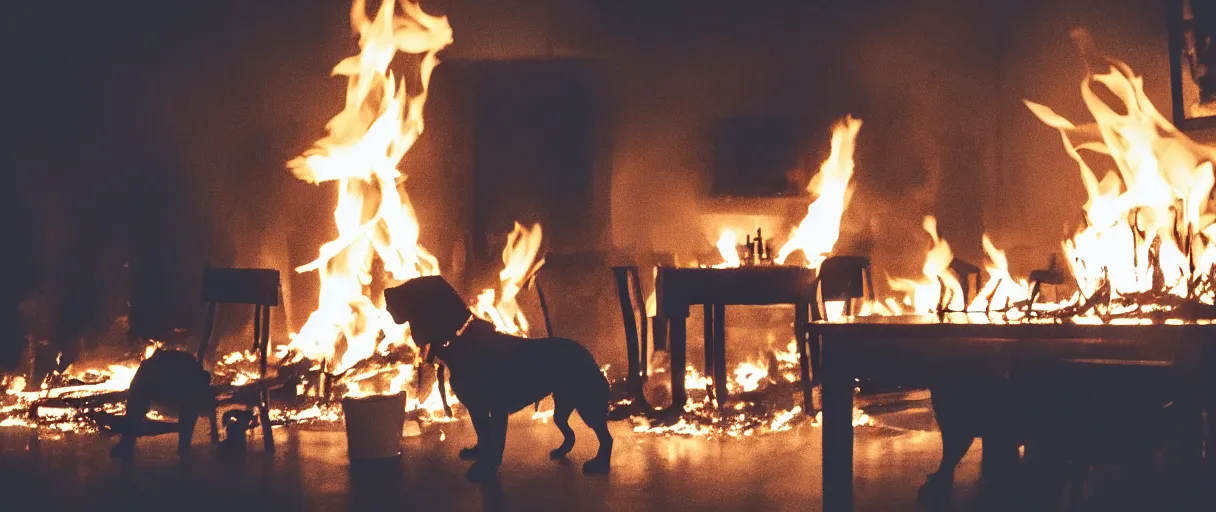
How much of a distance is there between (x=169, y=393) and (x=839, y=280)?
3353 millimetres

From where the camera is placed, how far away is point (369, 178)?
22.2 ft

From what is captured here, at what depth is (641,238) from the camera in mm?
7156

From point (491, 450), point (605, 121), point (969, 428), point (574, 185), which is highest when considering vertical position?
point (605, 121)

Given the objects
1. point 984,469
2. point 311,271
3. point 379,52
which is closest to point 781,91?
point 379,52

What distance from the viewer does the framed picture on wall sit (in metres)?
6.09

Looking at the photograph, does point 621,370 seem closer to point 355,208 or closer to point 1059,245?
point 355,208

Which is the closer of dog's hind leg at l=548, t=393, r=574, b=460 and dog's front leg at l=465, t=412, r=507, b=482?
dog's front leg at l=465, t=412, r=507, b=482

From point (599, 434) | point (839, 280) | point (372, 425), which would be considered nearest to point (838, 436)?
point (599, 434)

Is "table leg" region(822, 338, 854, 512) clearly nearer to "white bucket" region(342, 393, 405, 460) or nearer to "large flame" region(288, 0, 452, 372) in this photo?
"white bucket" region(342, 393, 405, 460)

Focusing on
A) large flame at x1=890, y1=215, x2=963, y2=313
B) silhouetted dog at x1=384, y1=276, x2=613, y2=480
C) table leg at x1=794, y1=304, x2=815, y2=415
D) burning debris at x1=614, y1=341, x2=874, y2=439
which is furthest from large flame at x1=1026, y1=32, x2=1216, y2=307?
silhouetted dog at x1=384, y1=276, x2=613, y2=480

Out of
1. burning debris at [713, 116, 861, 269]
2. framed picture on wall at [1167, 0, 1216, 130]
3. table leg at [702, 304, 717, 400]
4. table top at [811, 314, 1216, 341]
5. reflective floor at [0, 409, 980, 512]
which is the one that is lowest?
reflective floor at [0, 409, 980, 512]

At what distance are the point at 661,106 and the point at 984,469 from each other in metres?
3.74

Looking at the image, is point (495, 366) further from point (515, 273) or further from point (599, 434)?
point (515, 273)

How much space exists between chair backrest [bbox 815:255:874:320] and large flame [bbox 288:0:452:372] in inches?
92.3
